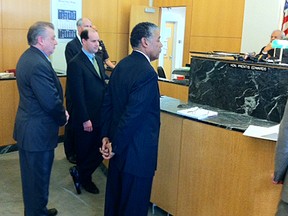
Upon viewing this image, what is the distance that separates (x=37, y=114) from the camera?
2336 millimetres

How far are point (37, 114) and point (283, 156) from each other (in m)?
1.56

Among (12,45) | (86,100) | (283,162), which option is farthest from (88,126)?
(12,45)

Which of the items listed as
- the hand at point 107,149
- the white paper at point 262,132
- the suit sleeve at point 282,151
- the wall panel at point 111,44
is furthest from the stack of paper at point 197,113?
the wall panel at point 111,44

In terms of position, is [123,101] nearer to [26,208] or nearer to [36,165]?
[36,165]

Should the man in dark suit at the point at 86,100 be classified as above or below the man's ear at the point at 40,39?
below

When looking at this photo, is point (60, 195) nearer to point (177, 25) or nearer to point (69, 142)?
point (69, 142)

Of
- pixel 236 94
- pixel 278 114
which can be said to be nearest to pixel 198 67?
A: pixel 236 94

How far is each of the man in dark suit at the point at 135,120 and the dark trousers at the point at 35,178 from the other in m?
0.53

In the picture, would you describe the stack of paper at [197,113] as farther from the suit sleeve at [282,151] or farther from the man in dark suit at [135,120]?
the suit sleeve at [282,151]

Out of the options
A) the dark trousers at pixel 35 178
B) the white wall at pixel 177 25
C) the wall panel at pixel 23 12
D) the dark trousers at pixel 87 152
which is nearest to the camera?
the dark trousers at pixel 35 178

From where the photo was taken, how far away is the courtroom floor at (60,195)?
2.88m

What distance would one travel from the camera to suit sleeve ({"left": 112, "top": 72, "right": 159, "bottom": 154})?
194cm

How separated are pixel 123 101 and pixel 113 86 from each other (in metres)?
0.13

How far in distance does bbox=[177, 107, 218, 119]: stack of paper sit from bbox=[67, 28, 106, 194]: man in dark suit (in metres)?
0.94
